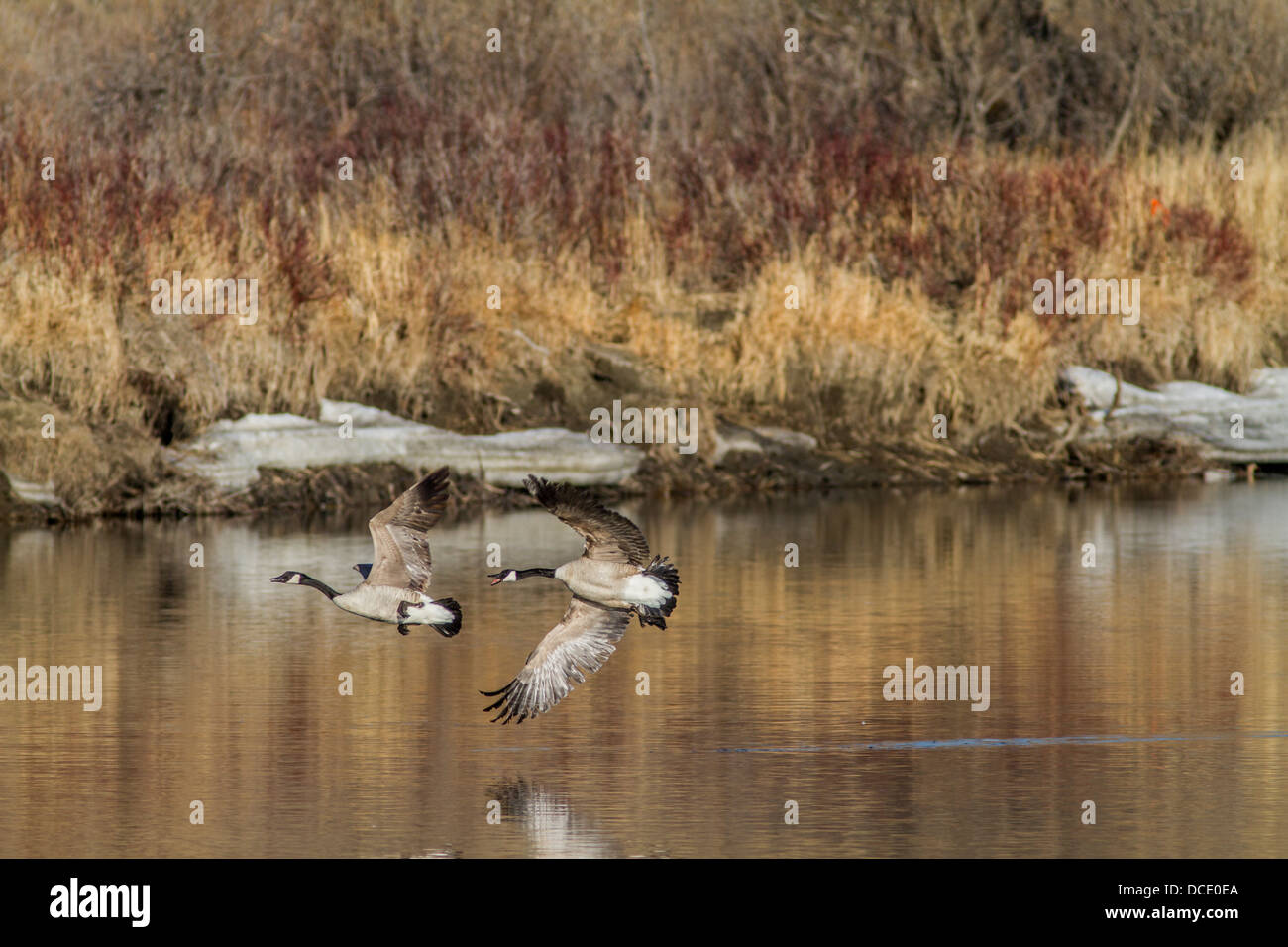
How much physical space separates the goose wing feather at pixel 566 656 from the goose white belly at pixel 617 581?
0.21 metres

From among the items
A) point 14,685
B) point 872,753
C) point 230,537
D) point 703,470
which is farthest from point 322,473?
point 872,753

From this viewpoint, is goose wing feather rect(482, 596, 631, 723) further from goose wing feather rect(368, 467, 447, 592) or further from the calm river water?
goose wing feather rect(368, 467, 447, 592)

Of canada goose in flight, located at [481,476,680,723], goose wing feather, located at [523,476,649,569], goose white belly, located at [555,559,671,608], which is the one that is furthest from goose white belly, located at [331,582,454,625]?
goose wing feather, located at [523,476,649,569]

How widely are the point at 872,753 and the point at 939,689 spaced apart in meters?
1.69

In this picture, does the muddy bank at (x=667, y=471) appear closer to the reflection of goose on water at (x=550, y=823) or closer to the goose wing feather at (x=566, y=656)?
the goose wing feather at (x=566, y=656)

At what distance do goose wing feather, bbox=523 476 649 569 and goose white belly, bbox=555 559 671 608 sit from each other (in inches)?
1.5

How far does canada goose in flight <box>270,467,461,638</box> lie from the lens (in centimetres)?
988

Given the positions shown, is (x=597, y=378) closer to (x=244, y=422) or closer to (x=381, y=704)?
(x=244, y=422)

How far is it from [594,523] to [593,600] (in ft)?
2.10

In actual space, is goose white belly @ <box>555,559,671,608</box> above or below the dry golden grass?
below

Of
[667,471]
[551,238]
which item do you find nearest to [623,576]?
[667,471]

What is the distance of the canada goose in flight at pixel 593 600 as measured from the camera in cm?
961

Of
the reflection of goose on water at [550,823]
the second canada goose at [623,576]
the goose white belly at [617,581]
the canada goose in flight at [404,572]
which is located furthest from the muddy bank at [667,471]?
the reflection of goose on water at [550,823]

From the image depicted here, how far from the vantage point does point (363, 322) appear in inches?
882
